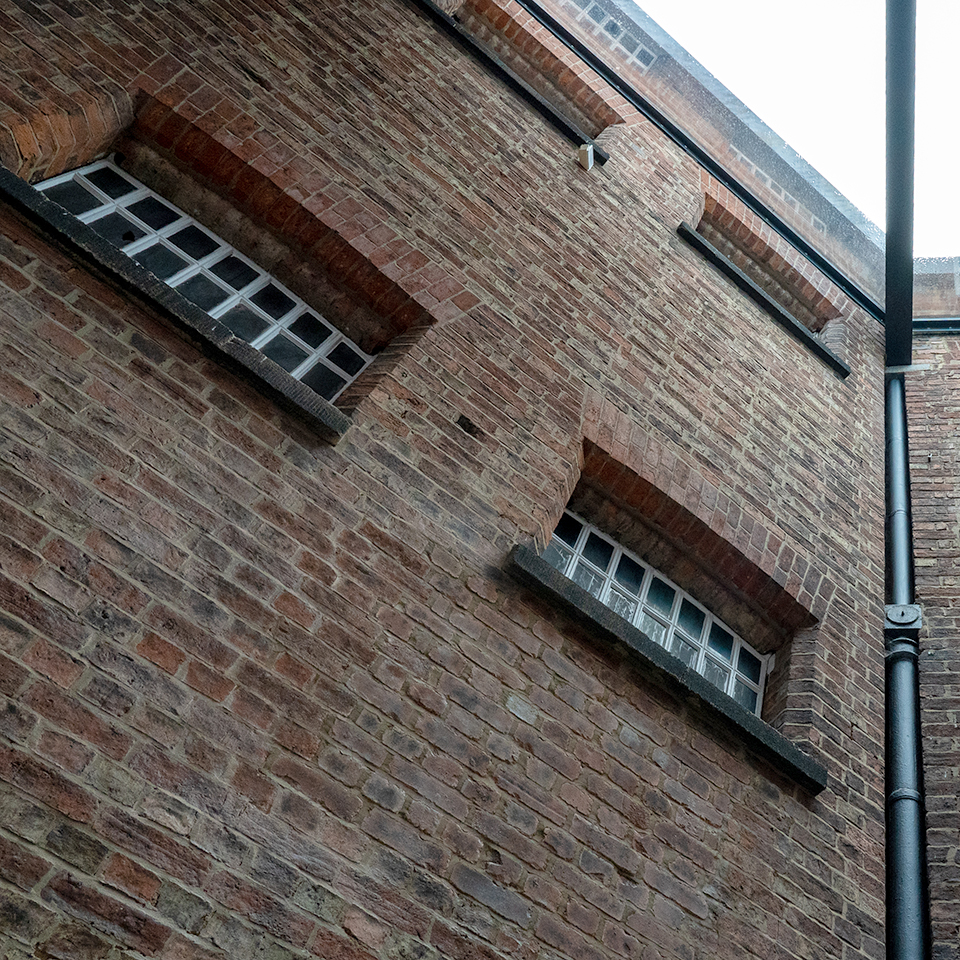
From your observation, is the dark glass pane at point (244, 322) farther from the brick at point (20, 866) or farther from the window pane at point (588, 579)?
the brick at point (20, 866)

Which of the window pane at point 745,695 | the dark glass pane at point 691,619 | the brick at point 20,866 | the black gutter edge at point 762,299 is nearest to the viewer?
the brick at point 20,866

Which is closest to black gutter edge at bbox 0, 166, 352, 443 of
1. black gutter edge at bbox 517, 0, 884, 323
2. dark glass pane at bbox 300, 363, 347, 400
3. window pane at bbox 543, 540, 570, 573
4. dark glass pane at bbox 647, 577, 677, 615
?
dark glass pane at bbox 300, 363, 347, 400

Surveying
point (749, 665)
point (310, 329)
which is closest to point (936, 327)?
point (749, 665)

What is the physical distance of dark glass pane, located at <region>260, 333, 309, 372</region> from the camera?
4262 mm

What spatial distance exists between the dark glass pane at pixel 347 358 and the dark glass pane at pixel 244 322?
381 millimetres

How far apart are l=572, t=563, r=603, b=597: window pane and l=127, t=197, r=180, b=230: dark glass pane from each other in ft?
9.06

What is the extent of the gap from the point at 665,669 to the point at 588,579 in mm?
787

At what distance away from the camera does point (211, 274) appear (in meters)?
4.41

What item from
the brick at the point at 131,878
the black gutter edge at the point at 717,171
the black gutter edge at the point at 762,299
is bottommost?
the brick at the point at 131,878

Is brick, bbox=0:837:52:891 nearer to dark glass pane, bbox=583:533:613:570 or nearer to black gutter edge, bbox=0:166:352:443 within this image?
→ black gutter edge, bbox=0:166:352:443

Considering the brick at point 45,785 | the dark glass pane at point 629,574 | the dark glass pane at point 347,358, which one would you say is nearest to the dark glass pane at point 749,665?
the dark glass pane at point 629,574

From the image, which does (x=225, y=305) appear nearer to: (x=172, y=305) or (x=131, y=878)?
(x=172, y=305)

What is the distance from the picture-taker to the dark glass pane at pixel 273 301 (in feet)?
14.7

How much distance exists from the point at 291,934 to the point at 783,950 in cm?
206
